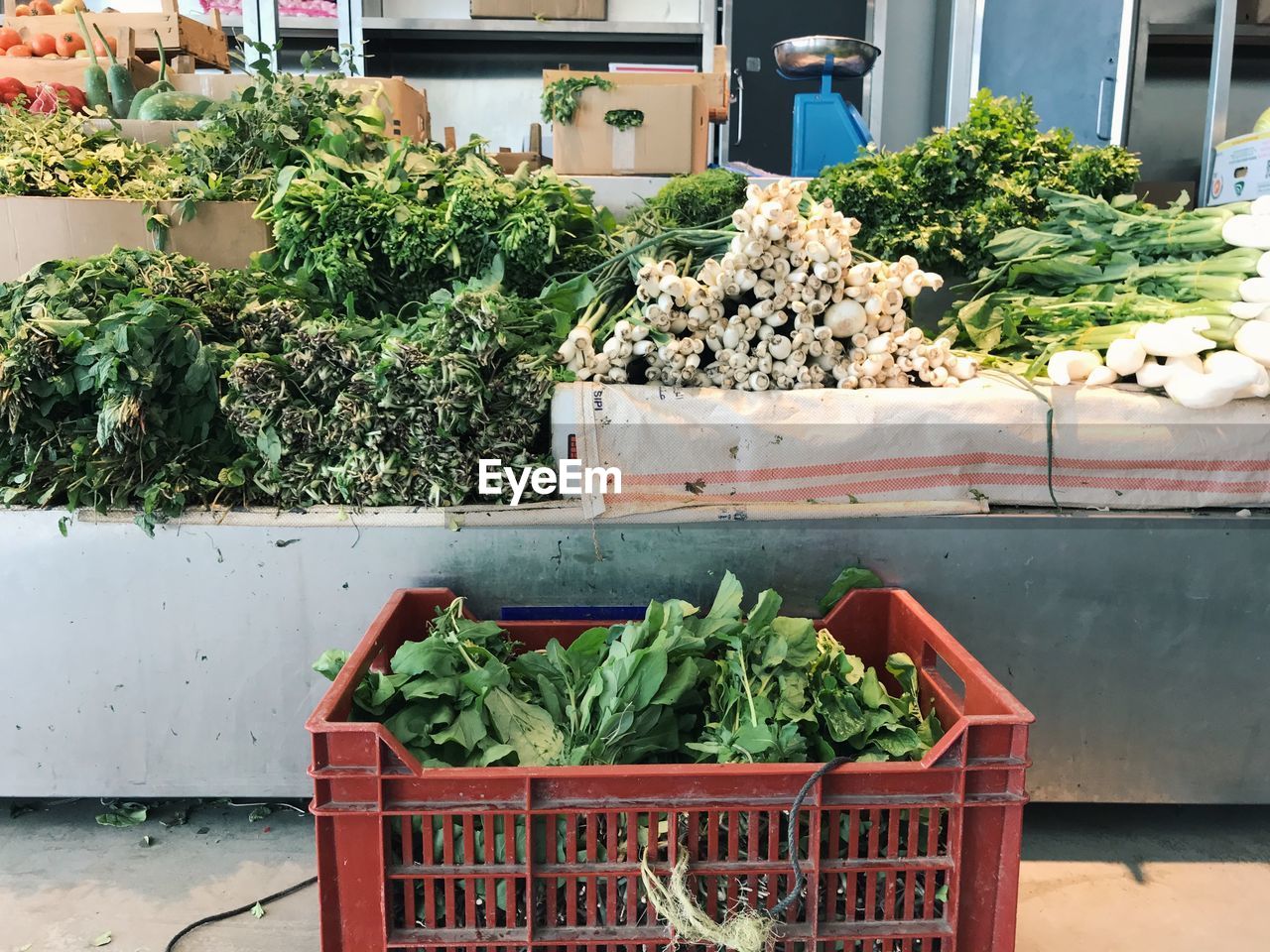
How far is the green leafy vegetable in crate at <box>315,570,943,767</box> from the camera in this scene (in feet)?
4.99

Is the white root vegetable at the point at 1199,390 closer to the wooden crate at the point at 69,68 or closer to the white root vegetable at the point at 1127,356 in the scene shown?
the white root vegetable at the point at 1127,356

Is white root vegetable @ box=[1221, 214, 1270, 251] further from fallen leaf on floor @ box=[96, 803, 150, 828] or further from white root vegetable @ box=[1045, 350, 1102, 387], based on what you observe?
fallen leaf on floor @ box=[96, 803, 150, 828]

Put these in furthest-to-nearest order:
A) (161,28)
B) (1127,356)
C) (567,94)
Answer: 1. (161,28)
2. (567,94)
3. (1127,356)

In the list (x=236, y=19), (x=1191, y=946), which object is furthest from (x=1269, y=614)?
(x=236, y=19)

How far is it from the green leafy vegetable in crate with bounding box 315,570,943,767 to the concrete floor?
1.89 feet

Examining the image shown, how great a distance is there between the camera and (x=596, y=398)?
79.6 inches

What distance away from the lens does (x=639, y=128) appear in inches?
136

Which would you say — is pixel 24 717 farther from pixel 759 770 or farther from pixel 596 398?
pixel 759 770

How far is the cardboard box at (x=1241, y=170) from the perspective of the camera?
3084 mm

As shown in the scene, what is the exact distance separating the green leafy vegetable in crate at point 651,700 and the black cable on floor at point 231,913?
1.86ft

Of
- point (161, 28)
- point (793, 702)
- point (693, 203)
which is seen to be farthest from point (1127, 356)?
point (161, 28)

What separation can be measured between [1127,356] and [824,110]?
270 cm

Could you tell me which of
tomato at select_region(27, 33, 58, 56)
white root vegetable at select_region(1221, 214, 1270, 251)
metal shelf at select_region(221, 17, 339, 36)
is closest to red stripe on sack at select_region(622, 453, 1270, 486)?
white root vegetable at select_region(1221, 214, 1270, 251)

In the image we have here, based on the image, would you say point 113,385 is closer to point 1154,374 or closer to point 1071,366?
point 1071,366
